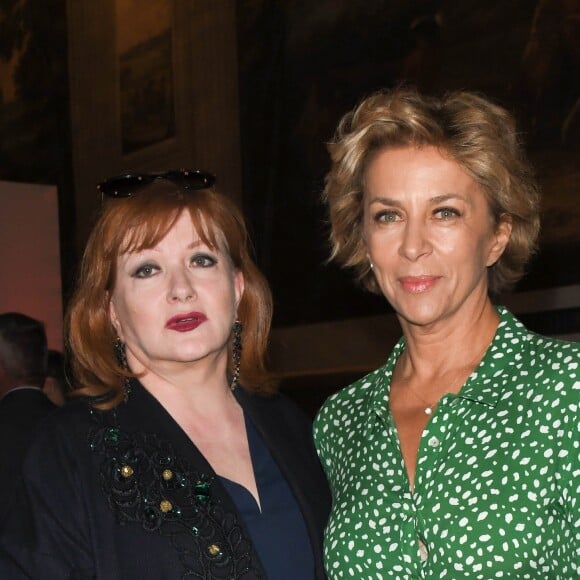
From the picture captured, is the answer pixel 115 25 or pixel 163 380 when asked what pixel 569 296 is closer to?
pixel 163 380

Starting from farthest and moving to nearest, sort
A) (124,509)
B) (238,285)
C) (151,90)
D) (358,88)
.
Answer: (151,90) < (358,88) < (238,285) < (124,509)

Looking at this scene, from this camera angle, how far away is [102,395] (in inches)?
117

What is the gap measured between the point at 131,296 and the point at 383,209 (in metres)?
0.70

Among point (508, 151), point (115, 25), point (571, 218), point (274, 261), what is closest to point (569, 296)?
point (571, 218)

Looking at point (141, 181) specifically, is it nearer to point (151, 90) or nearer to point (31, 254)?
point (31, 254)

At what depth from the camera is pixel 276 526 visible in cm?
288

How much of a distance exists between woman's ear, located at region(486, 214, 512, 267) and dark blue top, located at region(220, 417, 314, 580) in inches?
32.3

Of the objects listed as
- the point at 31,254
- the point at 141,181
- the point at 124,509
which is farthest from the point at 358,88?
the point at 124,509

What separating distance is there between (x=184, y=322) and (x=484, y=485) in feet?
2.91

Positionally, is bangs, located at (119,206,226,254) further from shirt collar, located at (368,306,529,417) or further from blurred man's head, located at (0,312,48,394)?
blurred man's head, located at (0,312,48,394)

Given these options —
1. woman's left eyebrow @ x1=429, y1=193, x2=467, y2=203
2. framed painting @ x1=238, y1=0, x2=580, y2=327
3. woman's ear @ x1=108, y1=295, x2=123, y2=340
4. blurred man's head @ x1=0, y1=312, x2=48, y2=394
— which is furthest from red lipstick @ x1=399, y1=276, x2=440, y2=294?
framed painting @ x1=238, y1=0, x2=580, y2=327

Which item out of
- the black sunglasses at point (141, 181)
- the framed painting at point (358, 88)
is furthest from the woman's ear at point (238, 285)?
the framed painting at point (358, 88)

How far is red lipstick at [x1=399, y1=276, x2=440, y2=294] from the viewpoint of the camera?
2826mm

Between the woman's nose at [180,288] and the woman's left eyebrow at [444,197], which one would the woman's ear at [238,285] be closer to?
the woman's nose at [180,288]
